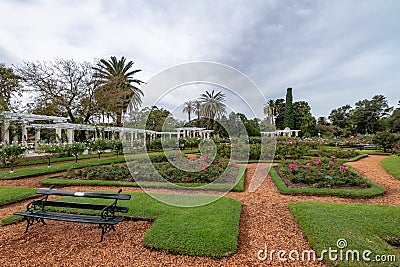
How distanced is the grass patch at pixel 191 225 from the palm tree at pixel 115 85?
14.0 meters

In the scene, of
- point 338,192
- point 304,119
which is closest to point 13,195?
point 338,192

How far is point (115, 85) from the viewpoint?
866 inches

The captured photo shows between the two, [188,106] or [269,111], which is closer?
[188,106]

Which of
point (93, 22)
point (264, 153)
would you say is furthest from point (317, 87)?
point (93, 22)

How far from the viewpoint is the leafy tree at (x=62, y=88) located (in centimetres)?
1748

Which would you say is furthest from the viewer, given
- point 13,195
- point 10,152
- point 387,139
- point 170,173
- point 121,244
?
point 387,139

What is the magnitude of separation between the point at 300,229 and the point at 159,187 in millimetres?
4064

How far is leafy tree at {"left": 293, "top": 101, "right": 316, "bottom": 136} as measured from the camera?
3954cm

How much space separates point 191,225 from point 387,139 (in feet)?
61.2

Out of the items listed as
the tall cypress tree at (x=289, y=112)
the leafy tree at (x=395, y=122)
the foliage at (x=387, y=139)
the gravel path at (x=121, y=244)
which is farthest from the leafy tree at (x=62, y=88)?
the leafy tree at (x=395, y=122)

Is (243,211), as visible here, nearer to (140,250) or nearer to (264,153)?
(140,250)

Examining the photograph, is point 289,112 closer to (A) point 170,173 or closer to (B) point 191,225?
(A) point 170,173

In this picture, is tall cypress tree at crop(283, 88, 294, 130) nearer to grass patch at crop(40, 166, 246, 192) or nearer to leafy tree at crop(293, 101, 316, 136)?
leafy tree at crop(293, 101, 316, 136)

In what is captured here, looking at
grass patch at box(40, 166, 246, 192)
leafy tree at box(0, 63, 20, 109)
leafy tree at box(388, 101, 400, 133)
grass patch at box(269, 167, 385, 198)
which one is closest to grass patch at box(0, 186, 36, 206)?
grass patch at box(40, 166, 246, 192)
